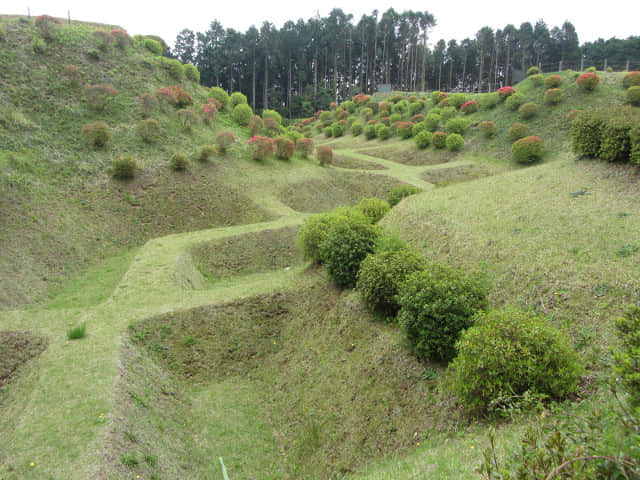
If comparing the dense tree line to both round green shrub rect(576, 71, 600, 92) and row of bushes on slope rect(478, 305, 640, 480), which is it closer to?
round green shrub rect(576, 71, 600, 92)

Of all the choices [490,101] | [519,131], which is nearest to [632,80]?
[519,131]

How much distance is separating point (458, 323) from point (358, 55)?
76.3 m

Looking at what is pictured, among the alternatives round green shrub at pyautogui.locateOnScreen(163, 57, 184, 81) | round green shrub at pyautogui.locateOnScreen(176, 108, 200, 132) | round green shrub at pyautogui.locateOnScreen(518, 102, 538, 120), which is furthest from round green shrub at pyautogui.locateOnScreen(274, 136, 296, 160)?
round green shrub at pyautogui.locateOnScreen(518, 102, 538, 120)

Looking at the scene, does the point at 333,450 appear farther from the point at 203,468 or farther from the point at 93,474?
the point at 93,474

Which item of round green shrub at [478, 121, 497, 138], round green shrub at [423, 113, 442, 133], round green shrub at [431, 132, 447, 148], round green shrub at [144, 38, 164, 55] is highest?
round green shrub at [144, 38, 164, 55]

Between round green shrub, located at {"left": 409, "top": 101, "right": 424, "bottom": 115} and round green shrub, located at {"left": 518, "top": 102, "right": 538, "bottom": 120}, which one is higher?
round green shrub, located at {"left": 409, "top": 101, "right": 424, "bottom": 115}

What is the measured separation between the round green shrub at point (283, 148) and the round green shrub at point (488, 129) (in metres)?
17.1

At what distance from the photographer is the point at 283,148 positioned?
26891 millimetres

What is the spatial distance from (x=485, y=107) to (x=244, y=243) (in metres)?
29.3

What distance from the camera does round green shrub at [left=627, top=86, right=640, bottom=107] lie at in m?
24.7

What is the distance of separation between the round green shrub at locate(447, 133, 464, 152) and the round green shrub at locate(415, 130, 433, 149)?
2083mm

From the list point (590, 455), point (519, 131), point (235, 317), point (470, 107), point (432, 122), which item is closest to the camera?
point (590, 455)

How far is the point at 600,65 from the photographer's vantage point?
2283 inches

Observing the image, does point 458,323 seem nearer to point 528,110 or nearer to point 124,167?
point 124,167
